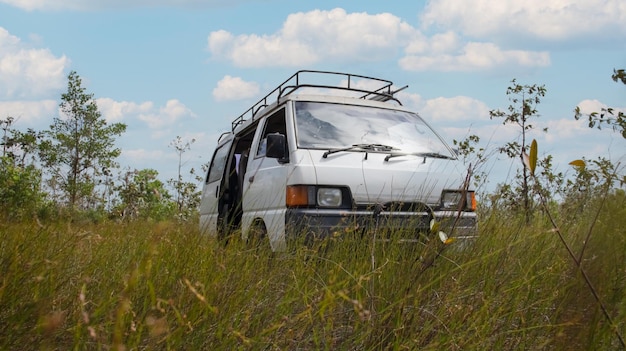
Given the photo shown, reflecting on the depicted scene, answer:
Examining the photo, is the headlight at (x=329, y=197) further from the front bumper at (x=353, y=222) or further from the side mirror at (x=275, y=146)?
the side mirror at (x=275, y=146)

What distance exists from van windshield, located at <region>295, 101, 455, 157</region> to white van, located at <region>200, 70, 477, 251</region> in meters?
0.01

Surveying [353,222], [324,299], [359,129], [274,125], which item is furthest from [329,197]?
[324,299]

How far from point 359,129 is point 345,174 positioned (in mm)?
890

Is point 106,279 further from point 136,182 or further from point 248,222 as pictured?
point 136,182

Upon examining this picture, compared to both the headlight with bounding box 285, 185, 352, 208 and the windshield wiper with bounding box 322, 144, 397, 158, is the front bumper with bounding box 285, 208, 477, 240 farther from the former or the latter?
the windshield wiper with bounding box 322, 144, 397, 158

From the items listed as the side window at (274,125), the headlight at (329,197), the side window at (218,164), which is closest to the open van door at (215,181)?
the side window at (218,164)

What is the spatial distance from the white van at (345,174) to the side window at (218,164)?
5.41 feet

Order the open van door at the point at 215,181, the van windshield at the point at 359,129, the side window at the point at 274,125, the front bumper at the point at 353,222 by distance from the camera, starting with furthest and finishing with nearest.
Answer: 1. the open van door at the point at 215,181
2. the side window at the point at 274,125
3. the van windshield at the point at 359,129
4. the front bumper at the point at 353,222

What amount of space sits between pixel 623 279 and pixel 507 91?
7594mm

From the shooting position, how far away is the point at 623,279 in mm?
3529

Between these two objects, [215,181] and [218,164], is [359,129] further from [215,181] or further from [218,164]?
[218,164]

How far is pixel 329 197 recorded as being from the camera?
5164 millimetres

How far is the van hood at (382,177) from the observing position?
520 centimetres

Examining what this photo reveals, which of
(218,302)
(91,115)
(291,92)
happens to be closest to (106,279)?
(218,302)
